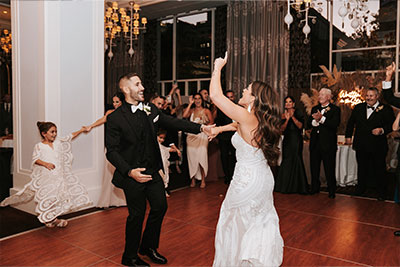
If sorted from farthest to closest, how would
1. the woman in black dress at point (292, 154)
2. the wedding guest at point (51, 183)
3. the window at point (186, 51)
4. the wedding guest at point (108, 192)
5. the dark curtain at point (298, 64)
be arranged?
the window at point (186, 51), the dark curtain at point (298, 64), the woman in black dress at point (292, 154), the wedding guest at point (108, 192), the wedding guest at point (51, 183)

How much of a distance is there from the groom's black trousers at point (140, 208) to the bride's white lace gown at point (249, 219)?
608mm

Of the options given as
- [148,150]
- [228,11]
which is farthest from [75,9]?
[228,11]

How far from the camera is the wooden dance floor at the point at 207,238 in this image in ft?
10.1

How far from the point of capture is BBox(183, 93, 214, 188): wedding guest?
6.08 metres

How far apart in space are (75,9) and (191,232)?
3.18 metres

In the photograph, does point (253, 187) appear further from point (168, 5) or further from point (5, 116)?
point (168, 5)

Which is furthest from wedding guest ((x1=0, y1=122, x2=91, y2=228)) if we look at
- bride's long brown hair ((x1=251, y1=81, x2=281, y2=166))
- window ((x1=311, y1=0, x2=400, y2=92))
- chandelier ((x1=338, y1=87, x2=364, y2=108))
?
window ((x1=311, y1=0, x2=400, y2=92))

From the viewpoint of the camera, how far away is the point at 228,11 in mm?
9352

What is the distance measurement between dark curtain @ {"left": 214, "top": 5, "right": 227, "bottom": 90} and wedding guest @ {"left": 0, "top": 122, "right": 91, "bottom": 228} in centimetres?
613

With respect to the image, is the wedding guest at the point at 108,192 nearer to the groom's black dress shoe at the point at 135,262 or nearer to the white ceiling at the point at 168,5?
the groom's black dress shoe at the point at 135,262

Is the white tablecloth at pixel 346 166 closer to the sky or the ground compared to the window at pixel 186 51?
closer to the ground

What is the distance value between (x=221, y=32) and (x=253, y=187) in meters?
7.92

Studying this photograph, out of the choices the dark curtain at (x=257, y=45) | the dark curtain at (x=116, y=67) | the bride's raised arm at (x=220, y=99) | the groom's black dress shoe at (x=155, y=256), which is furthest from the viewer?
the dark curtain at (x=116, y=67)

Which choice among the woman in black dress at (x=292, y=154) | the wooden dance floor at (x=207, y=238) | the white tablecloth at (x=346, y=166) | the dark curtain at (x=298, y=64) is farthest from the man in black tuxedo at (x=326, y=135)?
→ the dark curtain at (x=298, y=64)
